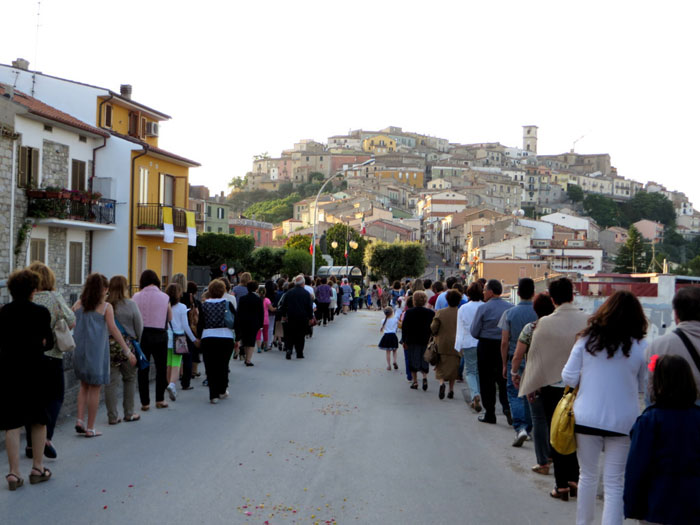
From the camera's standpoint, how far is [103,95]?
30578mm

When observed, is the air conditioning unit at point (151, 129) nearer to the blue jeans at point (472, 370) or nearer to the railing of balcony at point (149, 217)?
the railing of balcony at point (149, 217)

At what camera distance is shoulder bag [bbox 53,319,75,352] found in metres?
7.21

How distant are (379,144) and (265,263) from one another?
141079 mm

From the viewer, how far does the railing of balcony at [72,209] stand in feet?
82.1

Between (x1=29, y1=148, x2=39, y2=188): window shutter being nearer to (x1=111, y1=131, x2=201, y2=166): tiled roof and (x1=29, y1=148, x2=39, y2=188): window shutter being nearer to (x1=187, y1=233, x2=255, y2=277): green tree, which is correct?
(x1=111, y1=131, x2=201, y2=166): tiled roof

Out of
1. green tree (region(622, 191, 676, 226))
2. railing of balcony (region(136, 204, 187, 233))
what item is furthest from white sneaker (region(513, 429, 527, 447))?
green tree (region(622, 191, 676, 226))

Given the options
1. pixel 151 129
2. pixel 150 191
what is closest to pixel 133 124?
pixel 151 129

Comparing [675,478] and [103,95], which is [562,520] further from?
[103,95]

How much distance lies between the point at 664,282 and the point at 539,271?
5408cm

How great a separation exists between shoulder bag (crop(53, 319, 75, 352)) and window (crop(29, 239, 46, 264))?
1947 cm

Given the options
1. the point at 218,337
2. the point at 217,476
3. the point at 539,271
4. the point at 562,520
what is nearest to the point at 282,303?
the point at 218,337

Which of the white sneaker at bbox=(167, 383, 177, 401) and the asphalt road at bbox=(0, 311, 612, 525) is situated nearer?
the asphalt road at bbox=(0, 311, 612, 525)

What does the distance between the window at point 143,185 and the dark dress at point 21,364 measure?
84.1ft

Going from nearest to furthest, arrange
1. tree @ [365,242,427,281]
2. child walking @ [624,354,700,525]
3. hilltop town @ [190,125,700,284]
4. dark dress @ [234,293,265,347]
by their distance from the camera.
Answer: child walking @ [624,354,700,525] < dark dress @ [234,293,265,347] < tree @ [365,242,427,281] < hilltop town @ [190,125,700,284]
